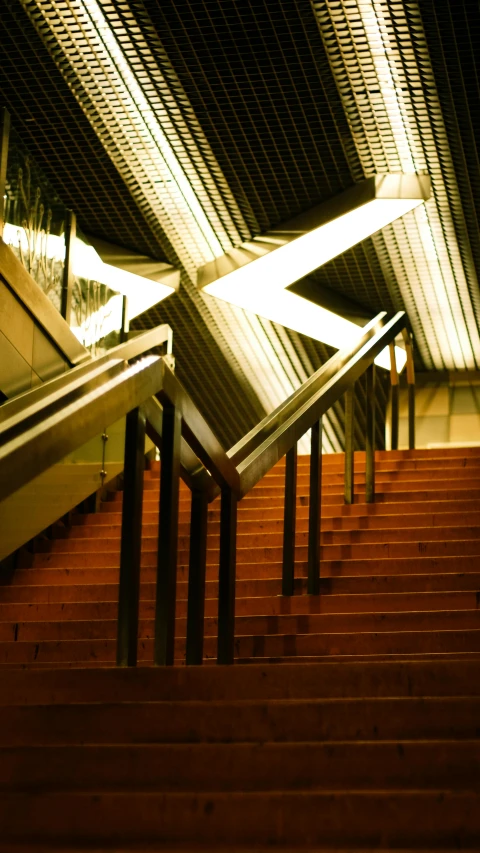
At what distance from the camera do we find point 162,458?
3.27m

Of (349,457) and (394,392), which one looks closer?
(349,457)

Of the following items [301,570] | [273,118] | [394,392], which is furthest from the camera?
[394,392]

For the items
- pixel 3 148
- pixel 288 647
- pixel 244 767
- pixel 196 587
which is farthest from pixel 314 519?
pixel 3 148

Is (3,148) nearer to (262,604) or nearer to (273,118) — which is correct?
(273,118)

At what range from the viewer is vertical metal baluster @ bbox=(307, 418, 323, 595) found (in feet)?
15.5

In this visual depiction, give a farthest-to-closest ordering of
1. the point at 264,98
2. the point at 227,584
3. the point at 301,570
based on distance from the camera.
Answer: the point at 264,98 → the point at 301,570 → the point at 227,584

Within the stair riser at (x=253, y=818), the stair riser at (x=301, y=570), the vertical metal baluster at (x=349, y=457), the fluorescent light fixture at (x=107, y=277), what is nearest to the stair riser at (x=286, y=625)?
the stair riser at (x=301, y=570)

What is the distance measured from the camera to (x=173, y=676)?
2.85 meters

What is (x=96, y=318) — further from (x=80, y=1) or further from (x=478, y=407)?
(x=478, y=407)

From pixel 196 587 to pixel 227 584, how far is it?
225mm

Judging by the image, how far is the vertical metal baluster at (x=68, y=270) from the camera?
735 cm

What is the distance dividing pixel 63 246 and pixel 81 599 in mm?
3009

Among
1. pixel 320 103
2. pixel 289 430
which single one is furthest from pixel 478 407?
pixel 289 430

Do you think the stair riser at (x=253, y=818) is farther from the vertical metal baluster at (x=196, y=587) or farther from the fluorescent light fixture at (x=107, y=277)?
the fluorescent light fixture at (x=107, y=277)
